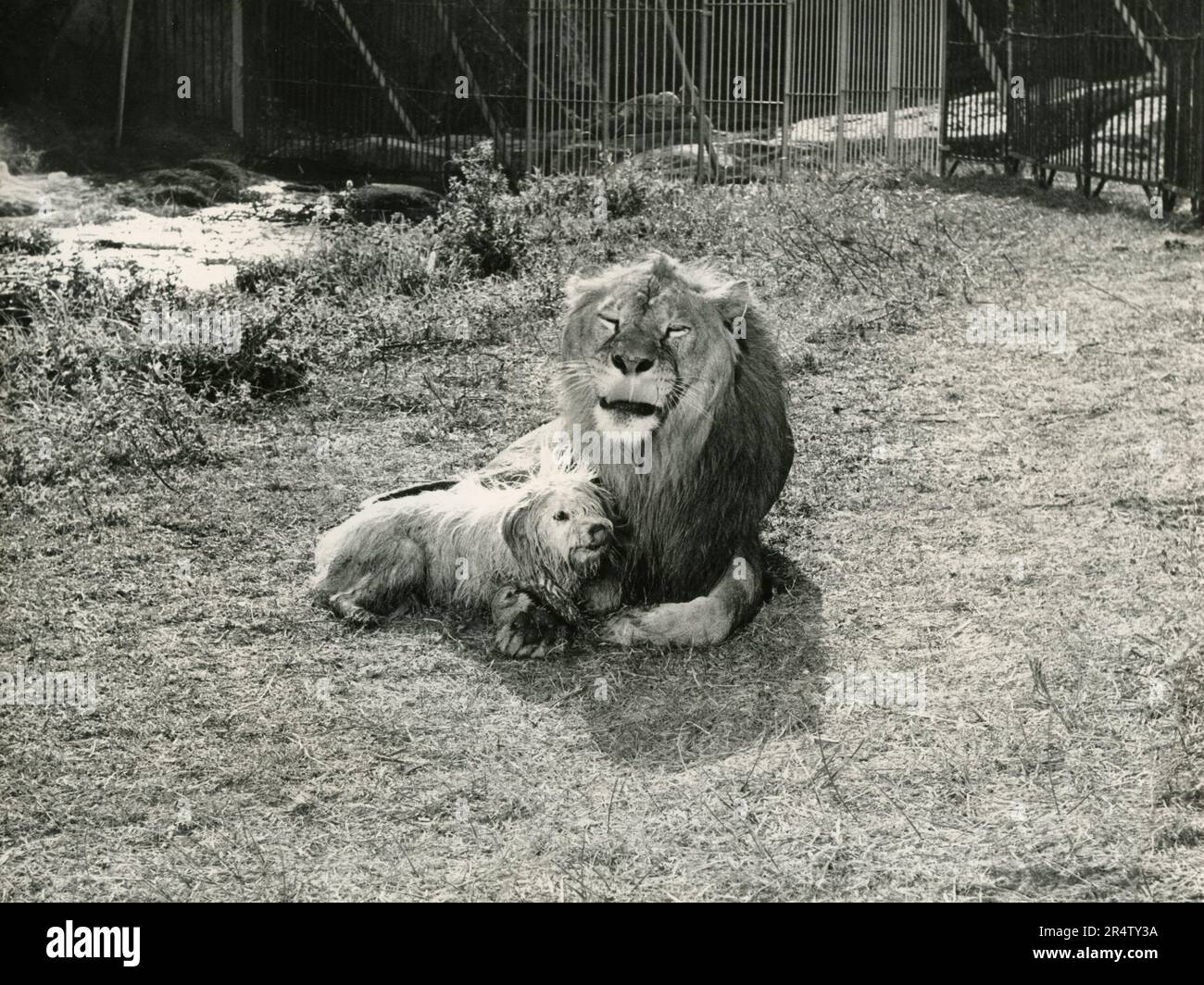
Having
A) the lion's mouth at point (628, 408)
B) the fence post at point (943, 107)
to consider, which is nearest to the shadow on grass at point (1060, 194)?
the fence post at point (943, 107)

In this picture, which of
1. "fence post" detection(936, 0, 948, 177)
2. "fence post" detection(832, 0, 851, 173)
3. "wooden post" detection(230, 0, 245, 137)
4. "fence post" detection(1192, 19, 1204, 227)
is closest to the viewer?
"fence post" detection(1192, 19, 1204, 227)

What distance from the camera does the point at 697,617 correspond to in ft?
21.1

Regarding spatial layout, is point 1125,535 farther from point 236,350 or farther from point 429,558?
point 236,350

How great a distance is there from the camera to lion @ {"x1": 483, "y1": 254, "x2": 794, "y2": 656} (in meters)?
6.21

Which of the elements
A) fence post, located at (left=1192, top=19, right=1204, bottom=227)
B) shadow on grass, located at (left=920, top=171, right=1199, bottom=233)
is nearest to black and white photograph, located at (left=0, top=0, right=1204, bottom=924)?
fence post, located at (left=1192, top=19, right=1204, bottom=227)

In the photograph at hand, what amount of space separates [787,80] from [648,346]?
14134 mm

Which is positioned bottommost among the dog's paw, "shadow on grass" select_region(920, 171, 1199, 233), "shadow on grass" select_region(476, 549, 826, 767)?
"shadow on grass" select_region(476, 549, 826, 767)

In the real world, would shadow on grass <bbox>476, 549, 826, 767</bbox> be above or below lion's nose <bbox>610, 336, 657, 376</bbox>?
below

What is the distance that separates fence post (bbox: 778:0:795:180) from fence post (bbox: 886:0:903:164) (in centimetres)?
125

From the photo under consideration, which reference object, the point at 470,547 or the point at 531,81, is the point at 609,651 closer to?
the point at 470,547

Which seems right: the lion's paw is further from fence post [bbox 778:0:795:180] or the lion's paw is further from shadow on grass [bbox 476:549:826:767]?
fence post [bbox 778:0:795:180]

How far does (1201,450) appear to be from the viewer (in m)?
8.34

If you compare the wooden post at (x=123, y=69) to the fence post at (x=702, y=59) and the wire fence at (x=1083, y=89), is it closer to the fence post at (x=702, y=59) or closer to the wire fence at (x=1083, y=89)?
the fence post at (x=702, y=59)

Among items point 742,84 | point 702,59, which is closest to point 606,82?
point 742,84
